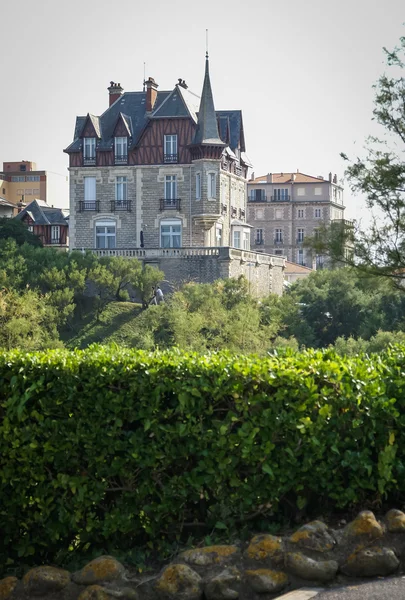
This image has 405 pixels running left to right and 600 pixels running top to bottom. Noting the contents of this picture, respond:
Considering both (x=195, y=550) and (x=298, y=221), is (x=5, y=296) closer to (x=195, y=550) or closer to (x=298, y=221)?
(x=195, y=550)

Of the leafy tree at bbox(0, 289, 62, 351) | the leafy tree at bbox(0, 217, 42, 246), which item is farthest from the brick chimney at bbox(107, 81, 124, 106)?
the leafy tree at bbox(0, 289, 62, 351)

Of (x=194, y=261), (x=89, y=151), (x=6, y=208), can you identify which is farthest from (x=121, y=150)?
(x=6, y=208)

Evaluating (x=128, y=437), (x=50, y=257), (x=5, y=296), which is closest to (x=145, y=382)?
(x=128, y=437)

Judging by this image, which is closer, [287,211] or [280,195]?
[287,211]

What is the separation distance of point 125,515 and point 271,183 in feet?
299

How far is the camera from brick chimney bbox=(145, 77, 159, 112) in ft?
192

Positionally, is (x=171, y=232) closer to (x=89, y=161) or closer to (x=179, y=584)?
(x=89, y=161)

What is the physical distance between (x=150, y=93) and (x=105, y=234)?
29.5ft

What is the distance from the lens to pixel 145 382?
29.6 feet

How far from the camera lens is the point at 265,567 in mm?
8047

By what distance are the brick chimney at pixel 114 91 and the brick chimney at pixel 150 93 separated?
241 centimetres

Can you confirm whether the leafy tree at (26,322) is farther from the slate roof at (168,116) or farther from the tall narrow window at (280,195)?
the tall narrow window at (280,195)

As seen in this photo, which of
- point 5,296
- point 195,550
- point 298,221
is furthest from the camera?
point 298,221

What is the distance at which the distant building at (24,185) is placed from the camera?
99.7 m
